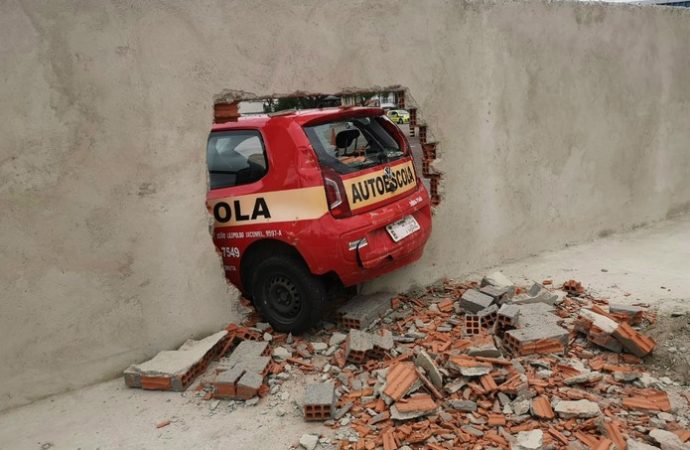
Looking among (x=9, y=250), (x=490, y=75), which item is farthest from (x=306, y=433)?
(x=490, y=75)

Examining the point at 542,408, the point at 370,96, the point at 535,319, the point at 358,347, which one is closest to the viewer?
the point at 542,408

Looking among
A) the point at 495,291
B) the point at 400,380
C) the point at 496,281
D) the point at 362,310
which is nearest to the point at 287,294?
the point at 362,310

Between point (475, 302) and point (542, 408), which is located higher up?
point (475, 302)

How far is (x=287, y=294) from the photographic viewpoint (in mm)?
4582

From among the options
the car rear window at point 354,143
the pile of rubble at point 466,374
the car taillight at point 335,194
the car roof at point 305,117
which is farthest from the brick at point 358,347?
the car roof at point 305,117

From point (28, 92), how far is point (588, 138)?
6.27 m

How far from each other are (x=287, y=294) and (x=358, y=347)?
0.85 m

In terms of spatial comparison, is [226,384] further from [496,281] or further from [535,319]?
[496,281]

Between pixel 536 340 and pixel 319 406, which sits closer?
pixel 319 406

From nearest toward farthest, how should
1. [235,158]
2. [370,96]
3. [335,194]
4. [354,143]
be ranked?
[335,194], [354,143], [235,158], [370,96]

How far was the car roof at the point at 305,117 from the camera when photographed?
172 inches

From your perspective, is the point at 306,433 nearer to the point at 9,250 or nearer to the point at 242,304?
the point at 242,304

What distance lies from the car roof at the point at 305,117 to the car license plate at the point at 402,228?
1024 mm

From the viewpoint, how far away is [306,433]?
3.36 meters
